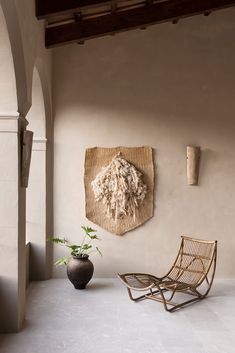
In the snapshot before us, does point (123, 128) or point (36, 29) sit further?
point (123, 128)

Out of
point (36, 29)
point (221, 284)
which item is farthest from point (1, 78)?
point (221, 284)

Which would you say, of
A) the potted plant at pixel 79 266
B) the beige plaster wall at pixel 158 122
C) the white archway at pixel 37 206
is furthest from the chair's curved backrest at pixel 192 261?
the white archway at pixel 37 206

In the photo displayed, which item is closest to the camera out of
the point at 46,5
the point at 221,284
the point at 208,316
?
the point at 46,5

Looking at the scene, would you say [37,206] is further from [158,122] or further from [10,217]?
[158,122]

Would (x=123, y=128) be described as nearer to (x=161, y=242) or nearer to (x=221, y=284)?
(x=161, y=242)

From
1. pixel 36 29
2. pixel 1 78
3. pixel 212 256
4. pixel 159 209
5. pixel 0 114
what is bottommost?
pixel 212 256

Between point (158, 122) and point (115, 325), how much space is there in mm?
3093

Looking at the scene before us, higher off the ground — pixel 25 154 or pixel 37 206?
pixel 25 154

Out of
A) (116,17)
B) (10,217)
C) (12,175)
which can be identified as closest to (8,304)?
(10,217)

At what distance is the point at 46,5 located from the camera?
400cm

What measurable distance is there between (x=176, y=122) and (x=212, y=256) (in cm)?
208

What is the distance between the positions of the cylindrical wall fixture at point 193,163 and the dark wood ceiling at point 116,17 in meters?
1.85

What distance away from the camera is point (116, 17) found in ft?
16.5

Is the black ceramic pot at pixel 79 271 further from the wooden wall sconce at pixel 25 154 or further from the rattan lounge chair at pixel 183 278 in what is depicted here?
the wooden wall sconce at pixel 25 154
